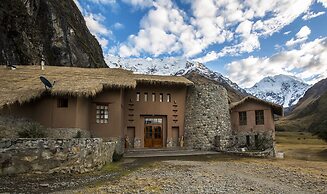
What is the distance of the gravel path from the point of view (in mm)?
9391

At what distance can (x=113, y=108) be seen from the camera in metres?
20.9

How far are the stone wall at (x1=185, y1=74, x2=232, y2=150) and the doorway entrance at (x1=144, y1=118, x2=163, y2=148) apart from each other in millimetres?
2695

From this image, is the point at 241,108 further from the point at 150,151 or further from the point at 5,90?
the point at 5,90

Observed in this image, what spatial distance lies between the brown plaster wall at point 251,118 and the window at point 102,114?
13631mm

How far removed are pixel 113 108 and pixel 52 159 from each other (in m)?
9.72

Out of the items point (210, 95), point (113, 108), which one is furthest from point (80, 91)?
point (210, 95)

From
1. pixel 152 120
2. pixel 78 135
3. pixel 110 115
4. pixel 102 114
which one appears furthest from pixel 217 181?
pixel 152 120

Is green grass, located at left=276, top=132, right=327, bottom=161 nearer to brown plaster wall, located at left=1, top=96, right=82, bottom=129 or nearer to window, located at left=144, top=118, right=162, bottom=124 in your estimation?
window, located at left=144, top=118, right=162, bottom=124

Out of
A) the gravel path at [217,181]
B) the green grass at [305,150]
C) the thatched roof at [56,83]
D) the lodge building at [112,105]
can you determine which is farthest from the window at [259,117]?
the thatched roof at [56,83]

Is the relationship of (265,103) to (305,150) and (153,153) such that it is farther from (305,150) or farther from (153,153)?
(305,150)

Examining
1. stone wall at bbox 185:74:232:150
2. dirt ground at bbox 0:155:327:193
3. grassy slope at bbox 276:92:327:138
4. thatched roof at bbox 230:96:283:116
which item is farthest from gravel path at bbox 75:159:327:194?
grassy slope at bbox 276:92:327:138

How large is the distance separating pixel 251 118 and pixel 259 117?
76cm

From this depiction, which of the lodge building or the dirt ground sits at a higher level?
the lodge building

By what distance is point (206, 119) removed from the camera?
86.4 feet
